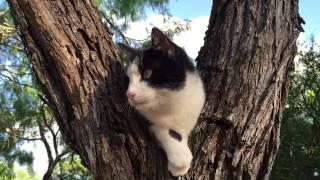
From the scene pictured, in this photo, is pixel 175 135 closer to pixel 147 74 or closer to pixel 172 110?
pixel 172 110

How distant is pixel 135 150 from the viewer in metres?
1.69

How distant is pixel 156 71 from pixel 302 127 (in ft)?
17.3

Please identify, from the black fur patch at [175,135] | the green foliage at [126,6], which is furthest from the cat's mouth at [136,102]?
the green foliage at [126,6]

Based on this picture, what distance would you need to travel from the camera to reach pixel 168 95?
172 centimetres

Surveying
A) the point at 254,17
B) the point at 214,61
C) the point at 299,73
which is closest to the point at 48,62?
the point at 214,61

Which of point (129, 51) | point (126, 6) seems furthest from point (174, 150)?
point (126, 6)

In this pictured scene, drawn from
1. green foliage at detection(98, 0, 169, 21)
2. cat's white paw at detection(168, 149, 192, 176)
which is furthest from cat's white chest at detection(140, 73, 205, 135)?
green foliage at detection(98, 0, 169, 21)

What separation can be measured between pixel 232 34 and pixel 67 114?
693 mm

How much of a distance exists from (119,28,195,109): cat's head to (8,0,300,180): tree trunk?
0.23ft

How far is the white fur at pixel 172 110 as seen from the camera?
1.68 metres

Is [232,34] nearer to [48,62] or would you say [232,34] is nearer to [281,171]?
[48,62]

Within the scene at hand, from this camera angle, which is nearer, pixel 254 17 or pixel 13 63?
pixel 254 17

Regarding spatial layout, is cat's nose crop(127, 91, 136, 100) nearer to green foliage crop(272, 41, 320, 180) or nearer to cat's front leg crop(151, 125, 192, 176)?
cat's front leg crop(151, 125, 192, 176)

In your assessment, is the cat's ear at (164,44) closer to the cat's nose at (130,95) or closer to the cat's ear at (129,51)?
the cat's ear at (129,51)
